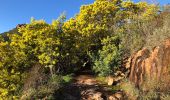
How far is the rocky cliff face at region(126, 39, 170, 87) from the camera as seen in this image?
18281 millimetres

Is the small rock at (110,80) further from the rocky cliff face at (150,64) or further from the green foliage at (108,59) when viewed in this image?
the rocky cliff face at (150,64)

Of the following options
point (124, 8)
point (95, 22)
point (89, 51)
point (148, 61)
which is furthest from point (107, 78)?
point (124, 8)

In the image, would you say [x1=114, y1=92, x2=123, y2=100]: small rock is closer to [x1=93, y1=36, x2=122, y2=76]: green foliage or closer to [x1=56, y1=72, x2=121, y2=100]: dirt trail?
[x1=56, y1=72, x2=121, y2=100]: dirt trail

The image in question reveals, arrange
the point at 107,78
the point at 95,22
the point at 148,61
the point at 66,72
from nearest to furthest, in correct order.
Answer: the point at 148,61 < the point at 107,78 < the point at 66,72 < the point at 95,22

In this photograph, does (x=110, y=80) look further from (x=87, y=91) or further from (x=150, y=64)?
(x=150, y=64)

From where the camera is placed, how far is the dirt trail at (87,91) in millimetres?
19797

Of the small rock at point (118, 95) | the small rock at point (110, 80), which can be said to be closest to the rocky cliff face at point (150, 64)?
the small rock at point (118, 95)

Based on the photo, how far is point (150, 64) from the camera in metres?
19.0

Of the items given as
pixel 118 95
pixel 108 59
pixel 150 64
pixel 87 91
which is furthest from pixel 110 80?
pixel 150 64

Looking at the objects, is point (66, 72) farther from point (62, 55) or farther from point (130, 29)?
point (130, 29)

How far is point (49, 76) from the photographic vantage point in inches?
821

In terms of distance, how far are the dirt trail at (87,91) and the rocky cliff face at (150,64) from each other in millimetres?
1732

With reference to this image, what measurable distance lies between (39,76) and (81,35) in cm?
636

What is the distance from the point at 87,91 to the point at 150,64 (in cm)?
407
